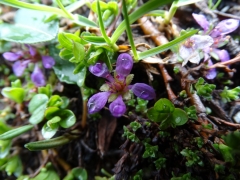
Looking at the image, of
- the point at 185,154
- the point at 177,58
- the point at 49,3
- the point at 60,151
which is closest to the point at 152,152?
the point at 185,154

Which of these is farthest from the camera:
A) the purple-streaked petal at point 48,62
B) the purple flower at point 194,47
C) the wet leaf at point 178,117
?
the purple-streaked petal at point 48,62

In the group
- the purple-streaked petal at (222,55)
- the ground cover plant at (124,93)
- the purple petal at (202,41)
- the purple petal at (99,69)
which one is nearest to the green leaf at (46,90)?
the ground cover plant at (124,93)

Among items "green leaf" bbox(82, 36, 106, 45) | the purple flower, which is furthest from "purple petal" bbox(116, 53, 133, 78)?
the purple flower

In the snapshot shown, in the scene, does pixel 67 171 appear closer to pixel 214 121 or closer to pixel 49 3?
pixel 214 121

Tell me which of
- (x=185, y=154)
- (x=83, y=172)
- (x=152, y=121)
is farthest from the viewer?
(x=83, y=172)

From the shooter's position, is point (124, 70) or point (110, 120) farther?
point (110, 120)

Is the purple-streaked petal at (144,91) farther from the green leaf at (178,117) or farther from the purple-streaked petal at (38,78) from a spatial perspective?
the purple-streaked petal at (38,78)
